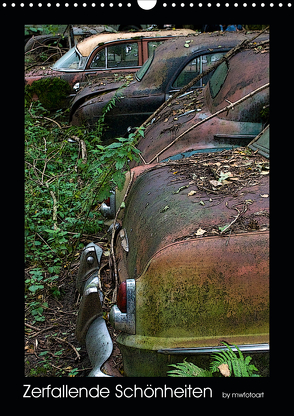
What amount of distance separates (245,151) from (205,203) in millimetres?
994

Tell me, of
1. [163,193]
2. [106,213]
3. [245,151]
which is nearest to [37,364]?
[106,213]

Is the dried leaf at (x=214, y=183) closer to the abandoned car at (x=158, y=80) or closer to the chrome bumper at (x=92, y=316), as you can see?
the chrome bumper at (x=92, y=316)

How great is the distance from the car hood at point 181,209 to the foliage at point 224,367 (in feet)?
1.77

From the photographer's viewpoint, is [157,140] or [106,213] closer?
[106,213]

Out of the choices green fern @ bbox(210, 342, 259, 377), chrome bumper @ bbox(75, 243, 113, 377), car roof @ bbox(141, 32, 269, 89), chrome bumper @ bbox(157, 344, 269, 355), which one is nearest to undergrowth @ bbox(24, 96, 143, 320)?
chrome bumper @ bbox(75, 243, 113, 377)

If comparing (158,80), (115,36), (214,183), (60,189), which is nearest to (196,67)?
(158,80)

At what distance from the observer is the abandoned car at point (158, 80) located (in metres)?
6.05

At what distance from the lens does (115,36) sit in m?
8.45

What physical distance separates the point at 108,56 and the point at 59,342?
614cm

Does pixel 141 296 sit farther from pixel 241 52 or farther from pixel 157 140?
pixel 241 52

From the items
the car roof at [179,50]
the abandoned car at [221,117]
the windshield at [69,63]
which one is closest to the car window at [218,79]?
the abandoned car at [221,117]

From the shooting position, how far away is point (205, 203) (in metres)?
2.39

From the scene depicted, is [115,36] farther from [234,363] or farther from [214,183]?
[234,363]

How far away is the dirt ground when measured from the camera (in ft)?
9.87
